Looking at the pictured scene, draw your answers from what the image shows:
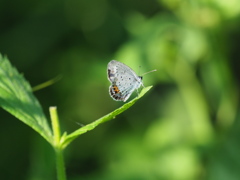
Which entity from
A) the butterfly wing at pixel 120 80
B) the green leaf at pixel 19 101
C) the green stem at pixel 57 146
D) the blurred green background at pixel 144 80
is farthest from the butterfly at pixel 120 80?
the blurred green background at pixel 144 80

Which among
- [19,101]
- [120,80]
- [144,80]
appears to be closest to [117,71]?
[120,80]

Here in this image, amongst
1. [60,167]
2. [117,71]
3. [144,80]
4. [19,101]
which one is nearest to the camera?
[60,167]

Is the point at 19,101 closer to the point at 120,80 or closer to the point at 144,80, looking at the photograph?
the point at 120,80

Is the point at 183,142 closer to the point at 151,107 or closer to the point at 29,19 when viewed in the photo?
the point at 151,107

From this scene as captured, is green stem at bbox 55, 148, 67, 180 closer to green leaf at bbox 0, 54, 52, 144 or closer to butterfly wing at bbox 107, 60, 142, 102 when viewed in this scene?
green leaf at bbox 0, 54, 52, 144

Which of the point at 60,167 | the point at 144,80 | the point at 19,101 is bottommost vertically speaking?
the point at 60,167
